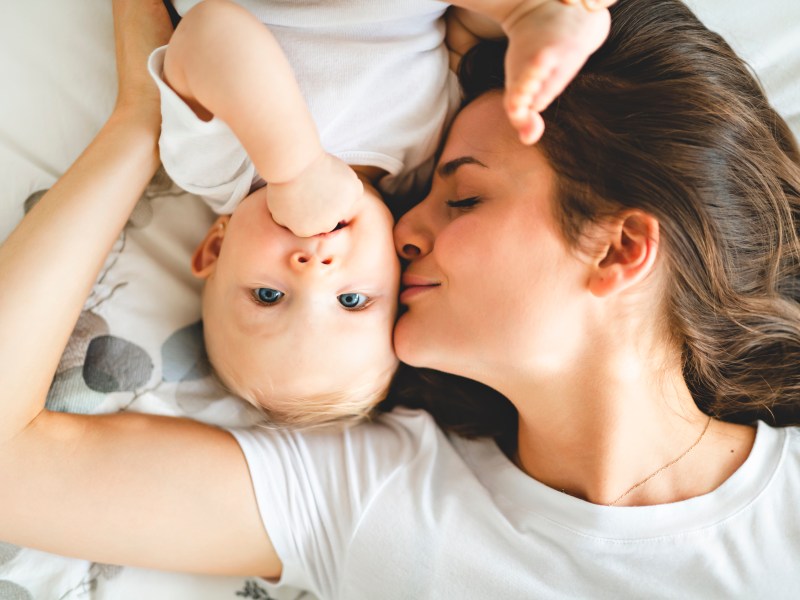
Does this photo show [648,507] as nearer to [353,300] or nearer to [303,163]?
[353,300]

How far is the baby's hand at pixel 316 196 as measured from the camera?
111 cm

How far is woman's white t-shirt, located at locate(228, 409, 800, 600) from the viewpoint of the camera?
1297 millimetres

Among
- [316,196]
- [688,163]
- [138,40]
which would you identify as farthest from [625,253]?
[138,40]

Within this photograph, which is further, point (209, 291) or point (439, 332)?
point (209, 291)

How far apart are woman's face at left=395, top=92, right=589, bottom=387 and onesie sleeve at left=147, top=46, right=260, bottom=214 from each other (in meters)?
0.31

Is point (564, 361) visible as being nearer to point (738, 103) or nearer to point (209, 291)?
point (738, 103)

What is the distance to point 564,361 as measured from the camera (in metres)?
1.27

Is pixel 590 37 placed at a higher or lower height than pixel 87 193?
higher

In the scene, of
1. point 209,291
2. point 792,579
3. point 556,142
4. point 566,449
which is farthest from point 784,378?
point 209,291

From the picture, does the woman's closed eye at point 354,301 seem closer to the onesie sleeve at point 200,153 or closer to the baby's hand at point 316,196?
the baby's hand at point 316,196

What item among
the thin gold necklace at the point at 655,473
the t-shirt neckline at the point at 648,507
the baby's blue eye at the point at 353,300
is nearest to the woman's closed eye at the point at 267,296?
the baby's blue eye at the point at 353,300

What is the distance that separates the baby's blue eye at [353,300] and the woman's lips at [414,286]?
8 cm

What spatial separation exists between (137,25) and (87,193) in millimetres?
332

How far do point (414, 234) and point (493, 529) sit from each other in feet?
1.91
